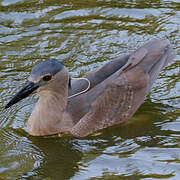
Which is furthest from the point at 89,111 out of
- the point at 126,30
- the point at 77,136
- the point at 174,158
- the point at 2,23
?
the point at 2,23

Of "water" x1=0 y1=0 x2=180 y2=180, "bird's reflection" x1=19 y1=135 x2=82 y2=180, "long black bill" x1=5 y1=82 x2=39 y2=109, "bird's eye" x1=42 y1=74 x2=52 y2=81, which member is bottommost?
"bird's reflection" x1=19 y1=135 x2=82 y2=180

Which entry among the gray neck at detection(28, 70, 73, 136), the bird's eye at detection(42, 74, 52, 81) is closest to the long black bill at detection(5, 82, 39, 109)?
the bird's eye at detection(42, 74, 52, 81)

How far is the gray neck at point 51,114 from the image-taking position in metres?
7.98

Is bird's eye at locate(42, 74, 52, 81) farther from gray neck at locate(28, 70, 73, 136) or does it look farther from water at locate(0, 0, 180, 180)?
water at locate(0, 0, 180, 180)

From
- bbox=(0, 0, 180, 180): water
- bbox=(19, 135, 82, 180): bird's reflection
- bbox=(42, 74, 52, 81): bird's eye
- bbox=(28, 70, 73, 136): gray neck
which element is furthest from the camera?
bbox=(28, 70, 73, 136): gray neck

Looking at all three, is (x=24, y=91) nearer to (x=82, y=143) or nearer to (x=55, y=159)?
(x=55, y=159)

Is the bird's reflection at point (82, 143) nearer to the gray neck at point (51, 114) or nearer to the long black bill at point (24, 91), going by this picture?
the gray neck at point (51, 114)

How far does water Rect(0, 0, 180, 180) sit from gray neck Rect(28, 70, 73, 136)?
0.16 metres

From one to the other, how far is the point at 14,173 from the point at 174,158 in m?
2.21

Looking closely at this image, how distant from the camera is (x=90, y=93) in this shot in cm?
827

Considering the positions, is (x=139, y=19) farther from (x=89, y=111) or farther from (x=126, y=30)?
(x=89, y=111)

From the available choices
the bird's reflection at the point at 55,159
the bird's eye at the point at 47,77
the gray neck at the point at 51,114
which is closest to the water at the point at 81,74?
the bird's reflection at the point at 55,159

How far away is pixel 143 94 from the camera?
8602 mm

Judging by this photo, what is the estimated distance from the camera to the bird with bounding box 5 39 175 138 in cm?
780
